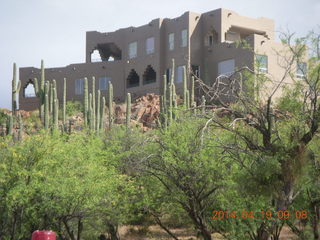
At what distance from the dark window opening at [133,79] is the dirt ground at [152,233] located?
27.5m

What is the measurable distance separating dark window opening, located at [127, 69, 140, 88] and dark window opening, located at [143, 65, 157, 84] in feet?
4.76

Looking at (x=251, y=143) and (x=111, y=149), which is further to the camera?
(x=111, y=149)

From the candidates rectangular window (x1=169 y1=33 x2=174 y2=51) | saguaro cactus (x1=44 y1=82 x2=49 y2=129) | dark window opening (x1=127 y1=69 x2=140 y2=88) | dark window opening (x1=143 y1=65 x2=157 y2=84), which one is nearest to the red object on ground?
saguaro cactus (x1=44 y1=82 x2=49 y2=129)

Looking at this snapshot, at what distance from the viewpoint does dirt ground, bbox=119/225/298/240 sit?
30280 millimetres

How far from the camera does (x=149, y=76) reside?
5797cm

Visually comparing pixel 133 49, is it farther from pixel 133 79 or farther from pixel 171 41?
pixel 171 41

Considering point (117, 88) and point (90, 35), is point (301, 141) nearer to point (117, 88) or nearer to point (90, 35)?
point (117, 88)

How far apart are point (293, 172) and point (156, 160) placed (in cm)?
795

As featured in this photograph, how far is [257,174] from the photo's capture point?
49.7ft

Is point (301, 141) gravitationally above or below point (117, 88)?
below

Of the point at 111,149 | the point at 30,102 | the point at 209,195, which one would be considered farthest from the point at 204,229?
the point at 30,102

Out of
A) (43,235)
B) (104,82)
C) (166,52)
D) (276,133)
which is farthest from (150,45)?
(43,235)
